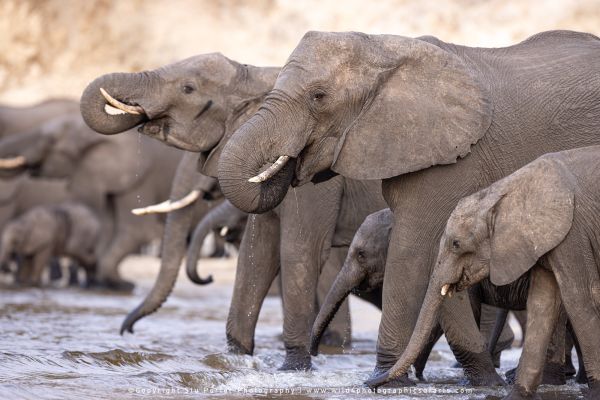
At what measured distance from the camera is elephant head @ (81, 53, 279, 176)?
8922 millimetres

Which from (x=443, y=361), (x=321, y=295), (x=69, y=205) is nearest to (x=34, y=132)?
(x=69, y=205)

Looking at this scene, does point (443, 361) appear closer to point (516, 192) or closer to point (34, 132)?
point (516, 192)

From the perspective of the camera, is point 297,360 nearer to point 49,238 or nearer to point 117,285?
point 117,285

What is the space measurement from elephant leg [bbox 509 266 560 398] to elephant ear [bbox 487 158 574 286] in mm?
188

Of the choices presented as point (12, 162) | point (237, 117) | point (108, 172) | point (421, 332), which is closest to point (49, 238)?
point (12, 162)

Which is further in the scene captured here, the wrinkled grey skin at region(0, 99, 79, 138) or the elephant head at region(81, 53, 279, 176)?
the wrinkled grey skin at region(0, 99, 79, 138)

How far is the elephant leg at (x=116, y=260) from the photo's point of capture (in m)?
16.7

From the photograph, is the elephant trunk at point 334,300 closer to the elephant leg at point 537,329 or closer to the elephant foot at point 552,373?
the elephant foot at point 552,373

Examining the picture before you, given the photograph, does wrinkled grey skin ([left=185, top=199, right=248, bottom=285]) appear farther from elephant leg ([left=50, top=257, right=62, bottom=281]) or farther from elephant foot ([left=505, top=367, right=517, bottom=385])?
elephant leg ([left=50, top=257, right=62, bottom=281])

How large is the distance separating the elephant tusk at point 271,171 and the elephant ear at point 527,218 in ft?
3.52

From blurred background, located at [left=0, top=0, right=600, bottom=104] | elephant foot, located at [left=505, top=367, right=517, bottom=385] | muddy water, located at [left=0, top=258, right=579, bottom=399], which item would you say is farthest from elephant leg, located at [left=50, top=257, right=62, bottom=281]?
elephant foot, located at [left=505, top=367, right=517, bottom=385]

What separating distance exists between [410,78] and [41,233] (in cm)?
1122

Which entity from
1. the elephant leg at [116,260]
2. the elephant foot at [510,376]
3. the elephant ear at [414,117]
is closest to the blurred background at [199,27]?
the elephant leg at [116,260]

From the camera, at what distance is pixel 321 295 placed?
35.7ft
